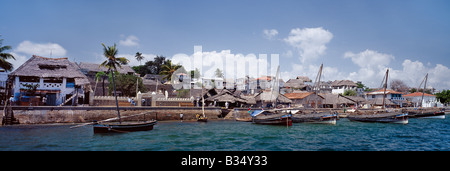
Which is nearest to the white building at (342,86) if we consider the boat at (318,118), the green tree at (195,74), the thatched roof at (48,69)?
the green tree at (195,74)

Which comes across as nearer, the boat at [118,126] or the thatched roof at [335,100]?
the boat at [118,126]

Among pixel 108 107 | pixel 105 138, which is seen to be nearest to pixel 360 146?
pixel 105 138

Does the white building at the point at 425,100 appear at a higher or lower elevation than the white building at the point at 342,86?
lower

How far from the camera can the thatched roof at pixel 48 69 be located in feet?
99.5

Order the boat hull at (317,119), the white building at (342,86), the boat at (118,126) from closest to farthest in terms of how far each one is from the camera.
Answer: the boat at (118,126), the boat hull at (317,119), the white building at (342,86)

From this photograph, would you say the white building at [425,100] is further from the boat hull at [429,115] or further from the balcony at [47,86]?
the balcony at [47,86]

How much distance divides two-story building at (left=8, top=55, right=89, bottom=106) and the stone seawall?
5.54 ft

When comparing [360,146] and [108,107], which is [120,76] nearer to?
[108,107]

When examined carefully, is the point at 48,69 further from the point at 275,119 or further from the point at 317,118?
the point at 317,118

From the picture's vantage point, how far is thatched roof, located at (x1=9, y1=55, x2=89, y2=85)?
30.3 m

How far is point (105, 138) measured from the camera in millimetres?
19141
